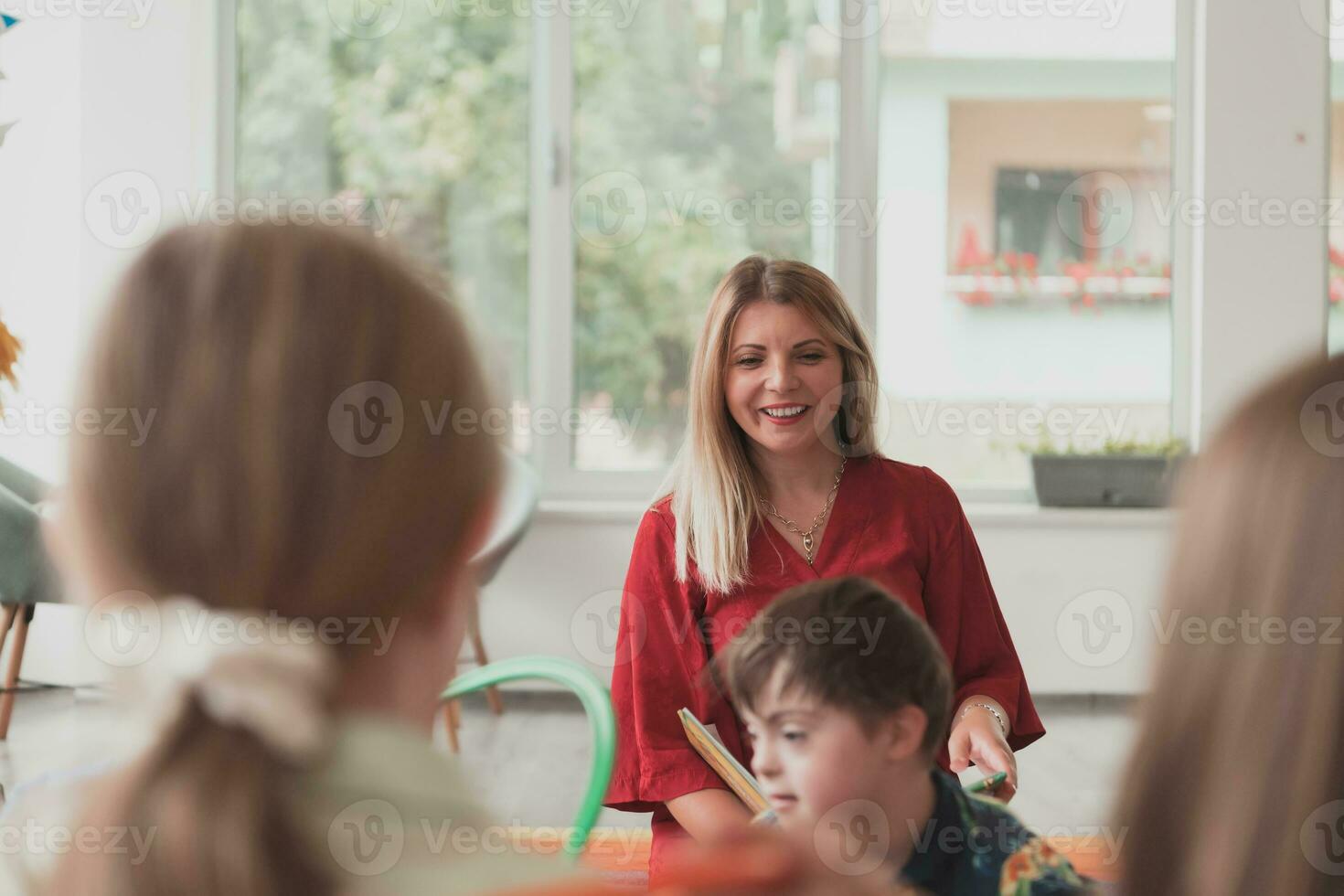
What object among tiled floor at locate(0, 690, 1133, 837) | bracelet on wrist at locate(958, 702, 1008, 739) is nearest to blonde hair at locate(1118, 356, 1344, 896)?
bracelet on wrist at locate(958, 702, 1008, 739)

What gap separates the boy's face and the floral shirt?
0.19ft

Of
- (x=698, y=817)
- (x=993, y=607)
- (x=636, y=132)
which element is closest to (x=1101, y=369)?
(x=636, y=132)

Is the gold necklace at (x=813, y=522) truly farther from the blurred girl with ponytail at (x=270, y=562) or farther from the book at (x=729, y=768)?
the blurred girl with ponytail at (x=270, y=562)

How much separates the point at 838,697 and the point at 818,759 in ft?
0.19

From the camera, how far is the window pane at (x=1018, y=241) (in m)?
4.52

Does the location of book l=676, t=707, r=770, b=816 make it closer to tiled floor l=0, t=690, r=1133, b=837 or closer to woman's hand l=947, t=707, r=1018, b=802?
woman's hand l=947, t=707, r=1018, b=802

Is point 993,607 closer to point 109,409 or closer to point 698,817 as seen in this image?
point 698,817

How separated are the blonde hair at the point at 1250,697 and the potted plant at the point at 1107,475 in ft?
12.5

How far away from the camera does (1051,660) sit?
4367 mm

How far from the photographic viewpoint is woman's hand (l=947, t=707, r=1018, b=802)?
1.47 meters

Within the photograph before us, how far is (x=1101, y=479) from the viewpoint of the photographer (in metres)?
4.37

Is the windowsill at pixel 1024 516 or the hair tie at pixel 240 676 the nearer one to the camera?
the hair tie at pixel 240 676

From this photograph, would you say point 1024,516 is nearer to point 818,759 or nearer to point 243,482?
point 818,759

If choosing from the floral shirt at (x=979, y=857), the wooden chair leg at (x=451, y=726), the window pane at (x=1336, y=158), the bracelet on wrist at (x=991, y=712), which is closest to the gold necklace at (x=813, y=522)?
the bracelet on wrist at (x=991, y=712)
